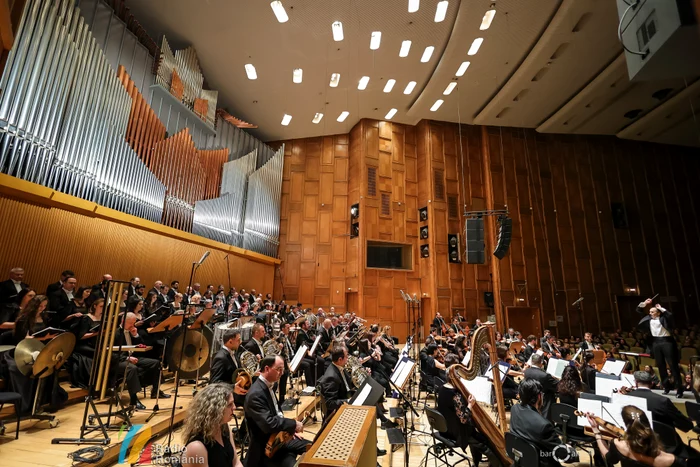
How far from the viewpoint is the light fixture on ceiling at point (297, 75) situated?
1232 cm

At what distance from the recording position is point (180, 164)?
991 cm

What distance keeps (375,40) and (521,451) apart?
1156 centimetres

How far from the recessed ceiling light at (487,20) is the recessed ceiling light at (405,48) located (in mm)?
2254

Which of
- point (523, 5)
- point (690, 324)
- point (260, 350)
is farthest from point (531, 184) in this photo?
point (260, 350)

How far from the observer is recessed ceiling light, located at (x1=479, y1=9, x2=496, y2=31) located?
1068cm

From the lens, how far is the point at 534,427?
3070 millimetres

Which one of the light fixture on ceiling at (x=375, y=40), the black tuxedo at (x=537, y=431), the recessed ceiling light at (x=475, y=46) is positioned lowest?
the black tuxedo at (x=537, y=431)

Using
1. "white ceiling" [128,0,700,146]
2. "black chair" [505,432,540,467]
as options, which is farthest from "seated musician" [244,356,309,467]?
"white ceiling" [128,0,700,146]

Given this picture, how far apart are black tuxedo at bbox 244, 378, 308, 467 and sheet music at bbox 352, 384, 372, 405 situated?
71 cm

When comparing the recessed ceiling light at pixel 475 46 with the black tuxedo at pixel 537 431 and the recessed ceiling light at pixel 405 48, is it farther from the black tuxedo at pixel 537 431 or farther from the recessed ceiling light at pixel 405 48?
the black tuxedo at pixel 537 431

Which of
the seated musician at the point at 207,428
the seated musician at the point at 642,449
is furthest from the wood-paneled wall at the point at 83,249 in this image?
the seated musician at the point at 642,449

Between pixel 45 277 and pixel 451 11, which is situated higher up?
pixel 451 11

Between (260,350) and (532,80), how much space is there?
14.2m

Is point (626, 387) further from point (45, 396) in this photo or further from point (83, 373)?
point (45, 396)
